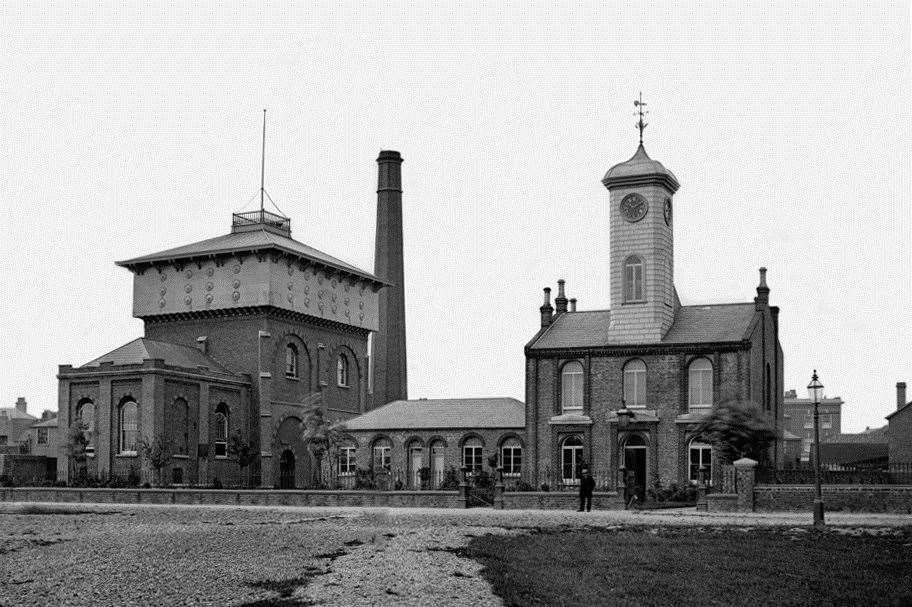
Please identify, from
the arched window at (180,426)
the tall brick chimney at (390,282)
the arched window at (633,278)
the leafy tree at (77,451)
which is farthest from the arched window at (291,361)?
the arched window at (633,278)

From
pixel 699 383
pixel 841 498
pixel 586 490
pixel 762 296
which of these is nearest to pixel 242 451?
pixel 699 383

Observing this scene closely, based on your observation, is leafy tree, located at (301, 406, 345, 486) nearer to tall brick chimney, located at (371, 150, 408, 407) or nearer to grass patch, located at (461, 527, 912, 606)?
tall brick chimney, located at (371, 150, 408, 407)

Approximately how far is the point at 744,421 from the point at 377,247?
41.3 m

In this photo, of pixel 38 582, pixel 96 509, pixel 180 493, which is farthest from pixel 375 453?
pixel 38 582

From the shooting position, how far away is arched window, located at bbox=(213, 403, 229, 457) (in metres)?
61.2

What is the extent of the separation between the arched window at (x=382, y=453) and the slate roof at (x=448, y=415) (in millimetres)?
640

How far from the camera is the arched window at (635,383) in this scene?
163 ft

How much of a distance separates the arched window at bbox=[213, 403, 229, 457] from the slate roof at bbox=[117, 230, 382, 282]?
8.12m

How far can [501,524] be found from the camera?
30.6m

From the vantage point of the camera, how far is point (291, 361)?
217ft

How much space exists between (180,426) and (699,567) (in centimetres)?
3994

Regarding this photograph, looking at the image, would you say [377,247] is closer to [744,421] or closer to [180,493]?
[180,493]

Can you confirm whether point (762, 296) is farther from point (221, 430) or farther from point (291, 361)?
point (221, 430)

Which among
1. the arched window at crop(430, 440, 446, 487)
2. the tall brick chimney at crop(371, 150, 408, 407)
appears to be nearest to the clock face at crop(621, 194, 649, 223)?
the arched window at crop(430, 440, 446, 487)
